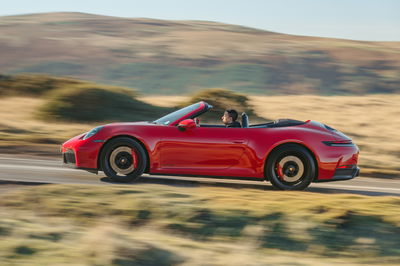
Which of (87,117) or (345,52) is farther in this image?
(345,52)

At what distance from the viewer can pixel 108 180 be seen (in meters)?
8.90

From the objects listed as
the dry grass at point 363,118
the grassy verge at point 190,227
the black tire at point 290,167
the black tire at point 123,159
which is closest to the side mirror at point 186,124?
the black tire at point 123,159

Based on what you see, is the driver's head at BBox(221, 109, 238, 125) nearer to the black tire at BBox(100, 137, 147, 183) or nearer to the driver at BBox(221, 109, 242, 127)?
the driver at BBox(221, 109, 242, 127)

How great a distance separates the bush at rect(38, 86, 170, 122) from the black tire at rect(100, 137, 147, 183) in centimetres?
1115

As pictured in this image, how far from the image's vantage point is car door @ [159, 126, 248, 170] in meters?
8.38

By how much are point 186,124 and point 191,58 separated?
143ft

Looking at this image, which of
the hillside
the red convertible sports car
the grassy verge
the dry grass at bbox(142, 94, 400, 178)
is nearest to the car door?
the red convertible sports car

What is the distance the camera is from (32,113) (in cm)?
2020

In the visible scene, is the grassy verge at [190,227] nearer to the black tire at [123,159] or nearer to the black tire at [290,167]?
the black tire at [290,167]

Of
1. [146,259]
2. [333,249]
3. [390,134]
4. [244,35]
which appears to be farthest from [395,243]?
[244,35]

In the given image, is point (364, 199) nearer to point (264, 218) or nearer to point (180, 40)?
point (264, 218)

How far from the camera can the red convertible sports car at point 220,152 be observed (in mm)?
8383

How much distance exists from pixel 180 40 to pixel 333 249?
2155 inches

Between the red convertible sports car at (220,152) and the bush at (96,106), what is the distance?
1118 cm
